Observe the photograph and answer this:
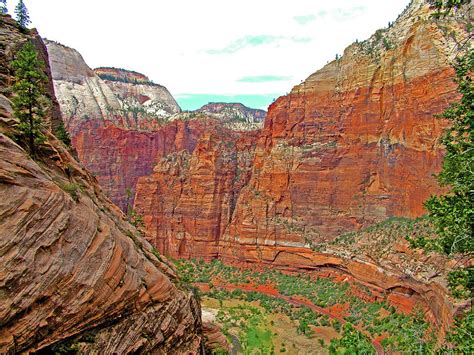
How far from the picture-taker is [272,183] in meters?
62.8

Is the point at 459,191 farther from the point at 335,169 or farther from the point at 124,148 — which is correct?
the point at 124,148

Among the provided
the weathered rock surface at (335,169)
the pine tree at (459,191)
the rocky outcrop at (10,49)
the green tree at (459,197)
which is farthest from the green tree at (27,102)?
the weathered rock surface at (335,169)

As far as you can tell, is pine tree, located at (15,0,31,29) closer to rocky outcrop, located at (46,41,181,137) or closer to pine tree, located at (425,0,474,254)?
pine tree, located at (425,0,474,254)

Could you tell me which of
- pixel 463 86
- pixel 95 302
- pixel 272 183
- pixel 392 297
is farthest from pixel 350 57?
pixel 95 302

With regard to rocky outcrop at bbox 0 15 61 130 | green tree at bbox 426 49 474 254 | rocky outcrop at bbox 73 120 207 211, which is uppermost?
rocky outcrop at bbox 0 15 61 130

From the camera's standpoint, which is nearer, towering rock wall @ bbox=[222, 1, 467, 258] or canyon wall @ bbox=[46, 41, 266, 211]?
towering rock wall @ bbox=[222, 1, 467, 258]

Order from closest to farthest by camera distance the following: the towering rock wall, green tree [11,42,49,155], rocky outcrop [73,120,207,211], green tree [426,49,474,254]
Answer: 1. green tree [426,49,474,254]
2. green tree [11,42,49,155]
3. the towering rock wall
4. rocky outcrop [73,120,207,211]

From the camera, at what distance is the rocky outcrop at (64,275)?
12008mm

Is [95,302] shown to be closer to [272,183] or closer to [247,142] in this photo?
[272,183]

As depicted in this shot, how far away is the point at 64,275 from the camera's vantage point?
13445mm

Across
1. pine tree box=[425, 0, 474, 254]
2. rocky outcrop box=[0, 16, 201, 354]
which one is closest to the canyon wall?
rocky outcrop box=[0, 16, 201, 354]

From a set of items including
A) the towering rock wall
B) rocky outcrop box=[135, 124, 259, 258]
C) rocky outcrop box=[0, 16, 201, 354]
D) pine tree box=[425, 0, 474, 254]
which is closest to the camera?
pine tree box=[425, 0, 474, 254]

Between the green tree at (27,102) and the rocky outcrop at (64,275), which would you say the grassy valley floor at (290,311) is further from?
the green tree at (27,102)

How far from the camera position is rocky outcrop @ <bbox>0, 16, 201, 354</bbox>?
12.0 metres
